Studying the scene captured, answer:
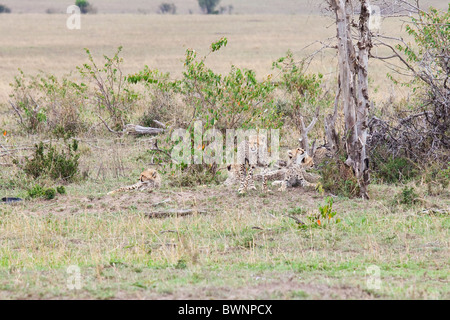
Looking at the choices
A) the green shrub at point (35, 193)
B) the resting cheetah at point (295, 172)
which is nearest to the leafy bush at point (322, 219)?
the resting cheetah at point (295, 172)

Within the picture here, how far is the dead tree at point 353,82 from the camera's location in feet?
30.7

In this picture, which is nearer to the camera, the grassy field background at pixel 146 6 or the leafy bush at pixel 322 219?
the leafy bush at pixel 322 219

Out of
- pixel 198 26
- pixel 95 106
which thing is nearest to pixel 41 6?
pixel 198 26

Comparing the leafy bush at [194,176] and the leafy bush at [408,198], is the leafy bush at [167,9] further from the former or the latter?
the leafy bush at [408,198]

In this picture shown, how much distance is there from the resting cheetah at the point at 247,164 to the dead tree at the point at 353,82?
1.33 m

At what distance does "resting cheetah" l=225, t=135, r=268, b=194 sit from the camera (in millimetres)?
9758

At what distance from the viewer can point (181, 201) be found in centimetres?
939

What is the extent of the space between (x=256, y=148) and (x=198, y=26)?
42265mm

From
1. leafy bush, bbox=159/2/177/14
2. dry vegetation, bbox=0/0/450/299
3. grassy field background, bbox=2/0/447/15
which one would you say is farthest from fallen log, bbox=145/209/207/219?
leafy bush, bbox=159/2/177/14

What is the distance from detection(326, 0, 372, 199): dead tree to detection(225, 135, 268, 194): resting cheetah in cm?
133

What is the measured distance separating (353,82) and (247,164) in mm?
1989

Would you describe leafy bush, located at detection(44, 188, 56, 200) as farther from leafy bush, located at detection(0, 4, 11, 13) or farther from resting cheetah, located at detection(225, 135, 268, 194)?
leafy bush, located at detection(0, 4, 11, 13)

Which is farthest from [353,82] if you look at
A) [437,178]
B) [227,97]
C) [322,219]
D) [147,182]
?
[147,182]
